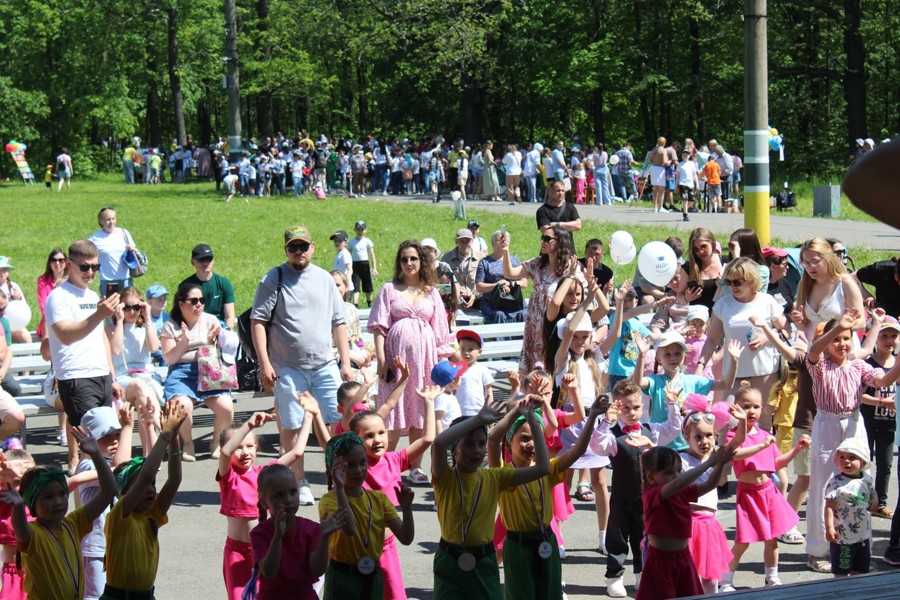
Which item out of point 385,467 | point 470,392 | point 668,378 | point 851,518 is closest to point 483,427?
A: point 385,467

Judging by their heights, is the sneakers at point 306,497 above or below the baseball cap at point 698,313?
below

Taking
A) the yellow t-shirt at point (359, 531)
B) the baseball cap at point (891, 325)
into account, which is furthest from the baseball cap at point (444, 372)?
the baseball cap at point (891, 325)

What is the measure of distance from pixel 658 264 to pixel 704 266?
467 millimetres

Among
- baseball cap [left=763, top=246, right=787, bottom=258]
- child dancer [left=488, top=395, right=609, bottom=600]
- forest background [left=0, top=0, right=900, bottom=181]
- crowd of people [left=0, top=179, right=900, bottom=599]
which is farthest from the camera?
forest background [left=0, top=0, right=900, bottom=181]

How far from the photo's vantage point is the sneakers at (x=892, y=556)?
7169 mm

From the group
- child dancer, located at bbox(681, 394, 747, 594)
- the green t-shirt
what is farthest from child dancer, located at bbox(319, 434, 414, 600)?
the green t-shirt

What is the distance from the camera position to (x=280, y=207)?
104 ft

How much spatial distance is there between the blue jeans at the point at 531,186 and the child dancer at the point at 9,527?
87.2ft

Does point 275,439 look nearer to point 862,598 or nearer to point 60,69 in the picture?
point 862,598

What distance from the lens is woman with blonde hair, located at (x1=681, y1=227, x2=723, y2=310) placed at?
35.1 feet

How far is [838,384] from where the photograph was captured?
7.59m

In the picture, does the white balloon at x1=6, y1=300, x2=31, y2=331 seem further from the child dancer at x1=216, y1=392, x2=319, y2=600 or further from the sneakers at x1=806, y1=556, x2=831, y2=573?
the sneakers at x1=806, y1=556, x2=831, y2=573

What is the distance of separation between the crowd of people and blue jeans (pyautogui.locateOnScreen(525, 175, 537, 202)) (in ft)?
65.8

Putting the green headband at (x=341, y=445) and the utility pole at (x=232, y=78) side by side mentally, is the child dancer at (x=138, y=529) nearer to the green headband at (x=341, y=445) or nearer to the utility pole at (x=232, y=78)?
the green headband at (x=341, y=445)
